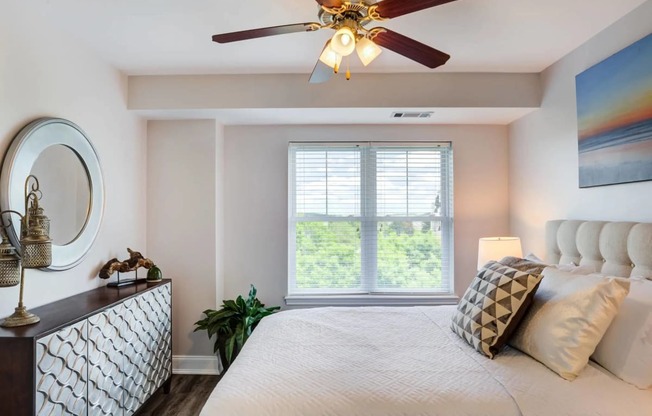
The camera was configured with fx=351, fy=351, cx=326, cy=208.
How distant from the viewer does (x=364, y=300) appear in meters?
3.32

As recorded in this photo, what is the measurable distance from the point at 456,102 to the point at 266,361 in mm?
2395

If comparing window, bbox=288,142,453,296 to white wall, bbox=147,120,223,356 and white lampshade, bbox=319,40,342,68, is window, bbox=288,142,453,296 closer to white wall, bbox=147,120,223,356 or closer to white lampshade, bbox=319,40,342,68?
white wall, bbox=147,120,223,356

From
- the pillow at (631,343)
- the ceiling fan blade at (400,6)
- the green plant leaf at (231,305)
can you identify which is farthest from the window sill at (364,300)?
the ceiling fan blade at (400,6)

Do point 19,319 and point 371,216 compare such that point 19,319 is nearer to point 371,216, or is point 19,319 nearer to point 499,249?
point 371,216

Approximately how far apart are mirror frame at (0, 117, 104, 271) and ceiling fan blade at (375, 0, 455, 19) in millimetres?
1898

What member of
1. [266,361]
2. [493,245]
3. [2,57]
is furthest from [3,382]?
[493,245]

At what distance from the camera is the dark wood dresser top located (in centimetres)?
153

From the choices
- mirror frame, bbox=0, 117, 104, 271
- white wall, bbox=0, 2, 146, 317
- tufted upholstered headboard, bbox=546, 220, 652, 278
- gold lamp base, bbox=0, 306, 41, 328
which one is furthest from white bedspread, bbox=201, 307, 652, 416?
white wall, bbox=0, 2, 146, 317

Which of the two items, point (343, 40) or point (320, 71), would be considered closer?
point (343, 40)

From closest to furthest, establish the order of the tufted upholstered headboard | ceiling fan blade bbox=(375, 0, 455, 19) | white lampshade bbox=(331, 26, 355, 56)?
1. ceiling fan blade bbox=(375, 0, 455, 19)
2. white lampshade bbox=(331, 26, 355, 56)
3. the tufted upholstered headboard

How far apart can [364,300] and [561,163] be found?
6.45 ft

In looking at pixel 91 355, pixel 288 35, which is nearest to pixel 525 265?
pixel 288 35

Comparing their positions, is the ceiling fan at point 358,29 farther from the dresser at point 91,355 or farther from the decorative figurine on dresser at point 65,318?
the dresser at point 91,355

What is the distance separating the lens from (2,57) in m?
1.76
